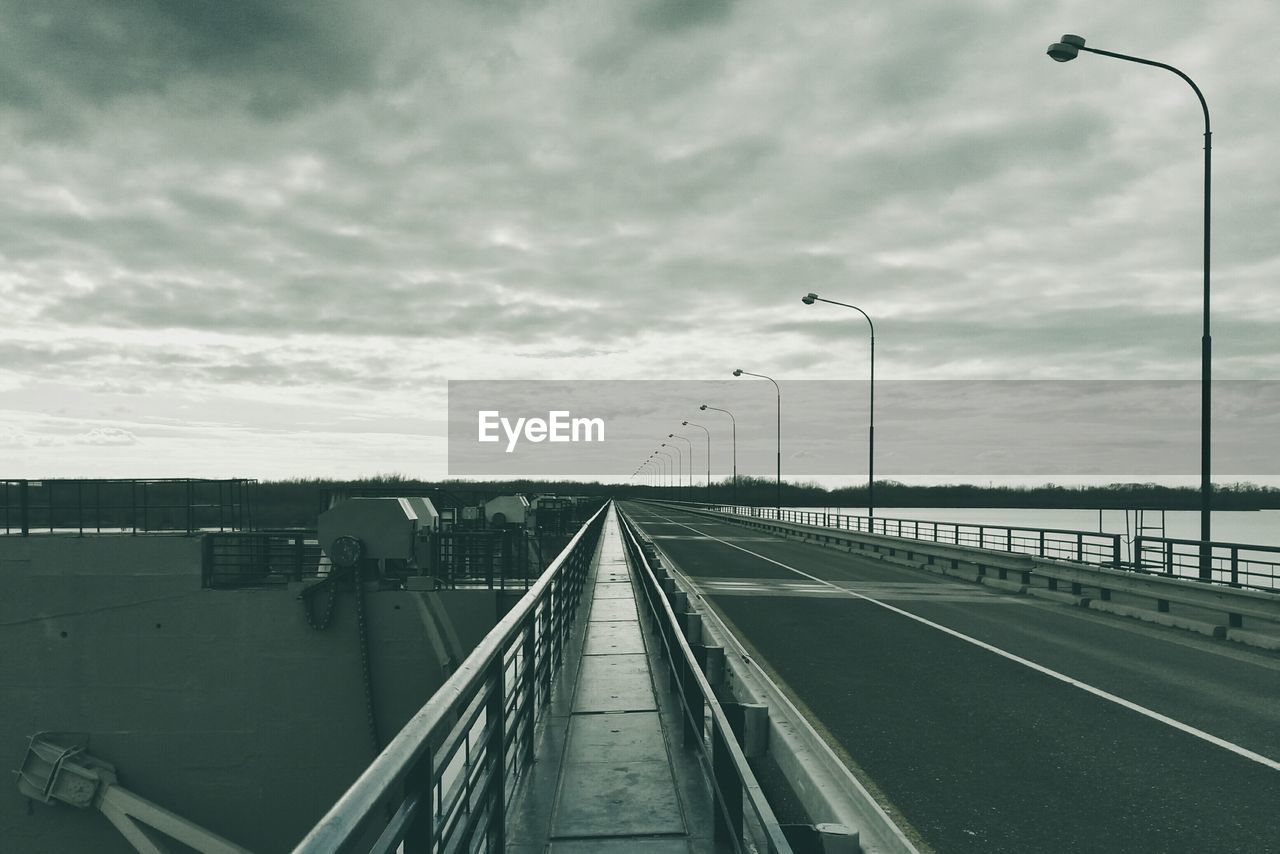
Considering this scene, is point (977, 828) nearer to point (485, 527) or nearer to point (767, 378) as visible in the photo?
point (485, 527)

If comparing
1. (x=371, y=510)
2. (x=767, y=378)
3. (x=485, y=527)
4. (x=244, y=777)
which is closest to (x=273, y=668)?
(x=244, y=777)

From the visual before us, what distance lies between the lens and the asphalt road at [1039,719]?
19.3 ft

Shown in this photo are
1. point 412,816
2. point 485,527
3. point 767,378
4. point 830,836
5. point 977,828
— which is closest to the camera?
point 412,816

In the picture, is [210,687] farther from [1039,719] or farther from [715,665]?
[1039,719]

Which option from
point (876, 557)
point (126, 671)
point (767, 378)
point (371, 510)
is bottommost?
point (126, 671)

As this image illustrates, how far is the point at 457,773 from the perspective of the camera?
14.2 feet

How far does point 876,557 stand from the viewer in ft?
107

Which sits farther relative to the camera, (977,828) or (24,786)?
(24,786)

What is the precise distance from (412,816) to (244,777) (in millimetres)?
23996

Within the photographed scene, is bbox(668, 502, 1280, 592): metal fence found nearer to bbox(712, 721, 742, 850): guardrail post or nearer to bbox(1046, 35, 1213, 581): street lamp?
bbox(1046, 35, 1213, 581): street lamp

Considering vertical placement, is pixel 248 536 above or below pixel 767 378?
below

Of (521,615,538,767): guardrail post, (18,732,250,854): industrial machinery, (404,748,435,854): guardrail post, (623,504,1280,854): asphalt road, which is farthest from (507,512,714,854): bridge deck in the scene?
(18,732,250,854): industrial machinery

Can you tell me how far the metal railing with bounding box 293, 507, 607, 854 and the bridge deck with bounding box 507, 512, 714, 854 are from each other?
35 centimetres

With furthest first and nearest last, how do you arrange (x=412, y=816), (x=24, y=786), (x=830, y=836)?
(x=24, y=786) < (x=830, y=836) < (x=412, y=816)
